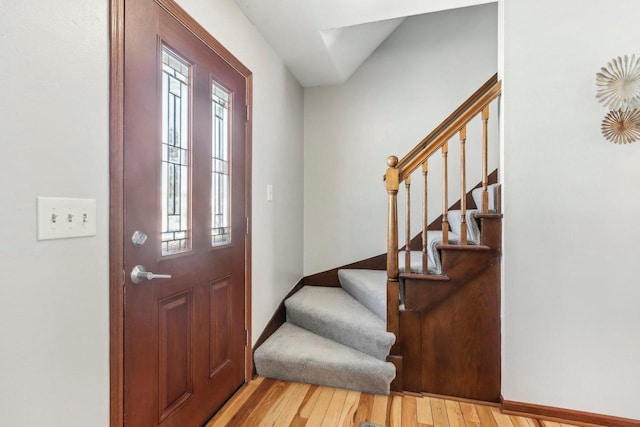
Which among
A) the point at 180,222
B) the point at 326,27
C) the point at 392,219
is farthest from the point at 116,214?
the point at 326,27

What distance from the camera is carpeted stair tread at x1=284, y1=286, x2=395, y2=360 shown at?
6.29ft

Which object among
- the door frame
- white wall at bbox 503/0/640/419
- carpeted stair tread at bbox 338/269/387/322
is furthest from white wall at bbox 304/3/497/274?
the door frame

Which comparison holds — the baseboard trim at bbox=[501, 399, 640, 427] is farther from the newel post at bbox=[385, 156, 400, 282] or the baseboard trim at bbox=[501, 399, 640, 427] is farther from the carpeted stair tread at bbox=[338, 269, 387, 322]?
the newel post at bbox=[385, 156, 400, 282]

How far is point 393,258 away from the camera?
189 cm

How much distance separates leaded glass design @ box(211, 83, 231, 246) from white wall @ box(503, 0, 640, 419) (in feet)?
5.08

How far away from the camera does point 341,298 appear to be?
259cm

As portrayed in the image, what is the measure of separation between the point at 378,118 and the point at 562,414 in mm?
2448

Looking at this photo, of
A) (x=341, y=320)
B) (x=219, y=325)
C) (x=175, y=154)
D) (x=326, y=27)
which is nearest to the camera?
(x=175, y=154)

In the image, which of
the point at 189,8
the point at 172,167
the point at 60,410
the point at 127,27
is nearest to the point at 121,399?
the point at 60,410

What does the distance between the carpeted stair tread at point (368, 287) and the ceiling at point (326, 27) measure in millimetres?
1767

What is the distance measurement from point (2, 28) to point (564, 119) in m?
2.26

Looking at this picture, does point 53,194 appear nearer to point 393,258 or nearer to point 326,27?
point 393,258

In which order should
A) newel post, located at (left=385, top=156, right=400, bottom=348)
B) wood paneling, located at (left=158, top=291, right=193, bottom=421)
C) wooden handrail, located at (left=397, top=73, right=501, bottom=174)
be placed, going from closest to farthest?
wood paneling, located at (left=158, top=291, right=193, bottom=421), newel post, located at (left=385, top=156, right=400, bottom=348), wooden handrail, located at (left=397, top=73, right=501, bottom=174)

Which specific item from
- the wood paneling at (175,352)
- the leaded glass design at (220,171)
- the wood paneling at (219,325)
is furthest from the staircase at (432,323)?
the leaded glass design at (220,171)
